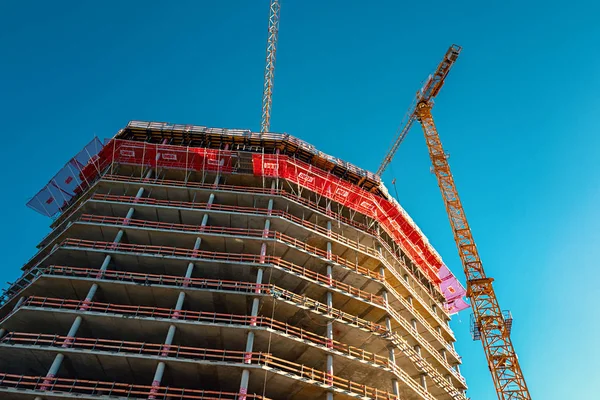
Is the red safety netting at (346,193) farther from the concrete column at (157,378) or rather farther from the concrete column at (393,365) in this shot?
the concrete column at (157,378)

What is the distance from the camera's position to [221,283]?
31.1m

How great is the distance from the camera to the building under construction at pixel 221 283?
26969mm

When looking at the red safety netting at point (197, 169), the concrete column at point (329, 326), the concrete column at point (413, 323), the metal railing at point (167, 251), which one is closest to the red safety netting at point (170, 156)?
the red safety netting at point (197, 169)

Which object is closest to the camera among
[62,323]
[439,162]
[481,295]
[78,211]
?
[62,323]

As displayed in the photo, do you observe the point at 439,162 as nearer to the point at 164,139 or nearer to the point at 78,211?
the point at 164,139

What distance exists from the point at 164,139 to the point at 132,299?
1655cm

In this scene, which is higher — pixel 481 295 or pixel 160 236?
pixel 481 295

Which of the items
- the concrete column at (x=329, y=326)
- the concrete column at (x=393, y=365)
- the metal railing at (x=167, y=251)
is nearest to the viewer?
the concrete column at (x=329, y=326)

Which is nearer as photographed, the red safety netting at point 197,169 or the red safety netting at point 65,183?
the red safety netting at point 197,169

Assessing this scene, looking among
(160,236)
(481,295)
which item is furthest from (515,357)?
(160,236)

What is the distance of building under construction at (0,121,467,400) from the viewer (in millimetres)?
26969

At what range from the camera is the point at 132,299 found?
30484 mm

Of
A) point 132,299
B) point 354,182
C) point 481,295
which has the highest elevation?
point 354,182

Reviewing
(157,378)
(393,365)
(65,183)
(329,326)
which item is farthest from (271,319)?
(65,183)
